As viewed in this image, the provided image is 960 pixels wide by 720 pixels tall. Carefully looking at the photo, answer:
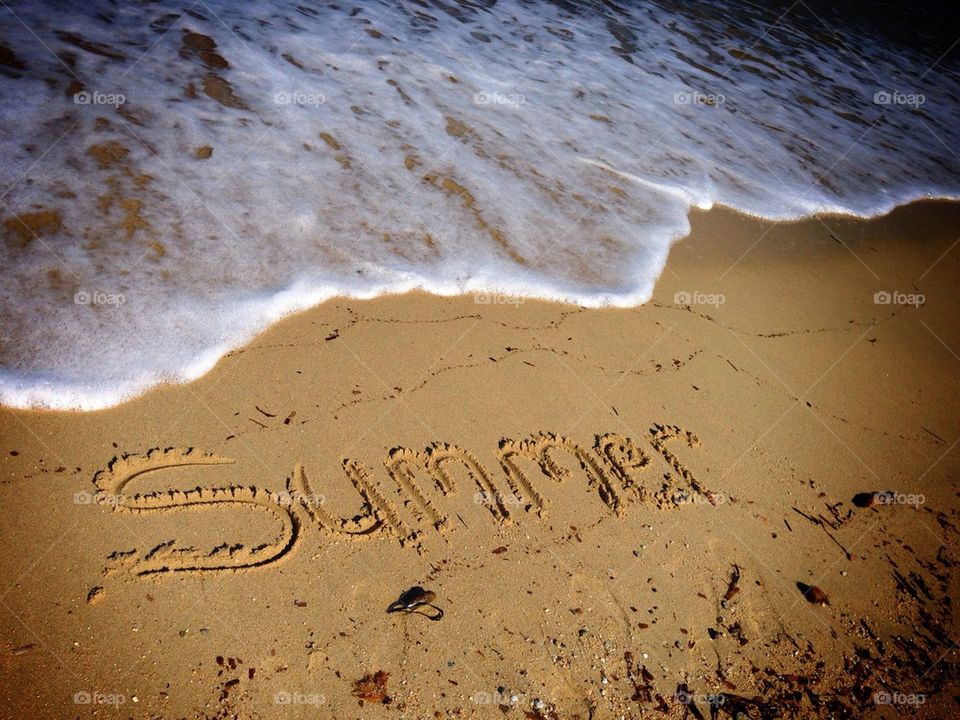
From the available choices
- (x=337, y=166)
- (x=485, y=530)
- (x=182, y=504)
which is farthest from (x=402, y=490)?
(x=337, y=166)

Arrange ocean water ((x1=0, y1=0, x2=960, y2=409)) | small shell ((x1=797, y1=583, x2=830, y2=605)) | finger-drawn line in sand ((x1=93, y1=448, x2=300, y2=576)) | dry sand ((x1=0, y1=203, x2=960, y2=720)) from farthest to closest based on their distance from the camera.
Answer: ocean water ((x1=0, y1=0, x2=960, y2=409)), small shell ((x1=797, y1=583, x2=830, y2=605)), finger-drawn line in sand ((x1=93, y1=448, x2=300, y2=576)), dry sand ((x1=0, y1=203, x2=960, y2=720))

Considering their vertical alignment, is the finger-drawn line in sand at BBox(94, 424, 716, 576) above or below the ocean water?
below

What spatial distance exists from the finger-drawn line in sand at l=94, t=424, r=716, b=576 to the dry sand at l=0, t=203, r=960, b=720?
12 mm

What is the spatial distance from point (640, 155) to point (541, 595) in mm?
4964

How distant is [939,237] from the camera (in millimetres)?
6137

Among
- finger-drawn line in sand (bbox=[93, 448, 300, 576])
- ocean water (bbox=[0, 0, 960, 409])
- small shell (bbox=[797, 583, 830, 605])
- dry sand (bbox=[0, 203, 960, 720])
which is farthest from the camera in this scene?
ocean water (bbox=[0, 0, 960, 409])

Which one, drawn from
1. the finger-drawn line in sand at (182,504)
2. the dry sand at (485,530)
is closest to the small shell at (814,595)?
the dry sand at (485,530)

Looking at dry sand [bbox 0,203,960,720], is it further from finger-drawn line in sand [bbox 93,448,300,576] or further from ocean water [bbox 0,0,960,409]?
ocean water [bbox 0,0,960,409]

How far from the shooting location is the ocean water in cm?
320

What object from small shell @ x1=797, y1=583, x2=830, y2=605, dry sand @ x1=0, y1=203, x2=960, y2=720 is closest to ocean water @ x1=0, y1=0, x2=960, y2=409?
dry sand @ x1=0, y1=203, x2=960, y2=720

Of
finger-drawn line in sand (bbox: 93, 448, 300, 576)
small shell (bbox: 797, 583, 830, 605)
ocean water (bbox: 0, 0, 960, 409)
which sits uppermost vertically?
ocean water (bbox: 0, 0, 960, 409)

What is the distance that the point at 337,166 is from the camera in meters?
4.52

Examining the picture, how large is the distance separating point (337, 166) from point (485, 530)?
3.31m

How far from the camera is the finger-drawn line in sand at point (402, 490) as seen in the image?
2.37 m
